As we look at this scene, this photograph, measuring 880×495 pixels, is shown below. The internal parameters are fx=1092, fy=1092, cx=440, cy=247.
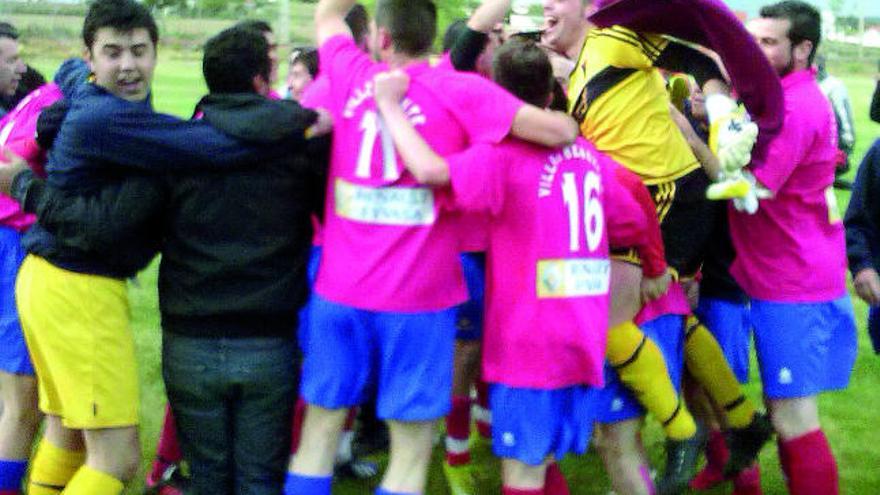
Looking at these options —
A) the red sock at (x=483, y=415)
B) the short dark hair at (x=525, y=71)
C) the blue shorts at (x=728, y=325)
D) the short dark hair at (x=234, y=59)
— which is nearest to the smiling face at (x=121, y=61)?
the short dark hair at (x=234, y=59)

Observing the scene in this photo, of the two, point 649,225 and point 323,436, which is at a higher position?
point 649,225

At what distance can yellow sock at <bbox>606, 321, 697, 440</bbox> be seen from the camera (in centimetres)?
377

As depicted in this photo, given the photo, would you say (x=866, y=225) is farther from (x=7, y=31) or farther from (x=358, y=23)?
(x=7, y=31)

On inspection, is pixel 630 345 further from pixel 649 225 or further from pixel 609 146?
pixel 609 146

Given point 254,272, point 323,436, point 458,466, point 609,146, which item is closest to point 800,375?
point 609,146

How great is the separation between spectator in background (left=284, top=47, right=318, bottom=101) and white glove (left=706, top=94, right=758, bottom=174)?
1879 mm

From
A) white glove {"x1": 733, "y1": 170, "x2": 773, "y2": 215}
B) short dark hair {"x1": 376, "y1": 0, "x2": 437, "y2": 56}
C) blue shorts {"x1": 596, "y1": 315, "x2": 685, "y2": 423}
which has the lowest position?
blue shorts {"x1": 596, "y1": 315, "x2": 685, "y2": 423}

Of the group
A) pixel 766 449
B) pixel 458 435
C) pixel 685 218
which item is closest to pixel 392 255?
pixel 685 218

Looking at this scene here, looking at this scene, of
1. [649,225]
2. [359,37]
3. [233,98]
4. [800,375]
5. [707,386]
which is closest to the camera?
[233,98]

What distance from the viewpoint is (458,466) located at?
456 centimetres

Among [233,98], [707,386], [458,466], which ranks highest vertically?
[233,98]

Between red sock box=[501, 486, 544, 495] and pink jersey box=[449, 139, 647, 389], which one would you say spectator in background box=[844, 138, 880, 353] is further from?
red sock box=[501, 486, 544, 495]

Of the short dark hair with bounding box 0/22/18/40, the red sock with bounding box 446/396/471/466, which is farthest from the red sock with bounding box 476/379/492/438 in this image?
the short dark hair with bounding box 0/22/18/40

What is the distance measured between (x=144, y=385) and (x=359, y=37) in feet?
7.87
